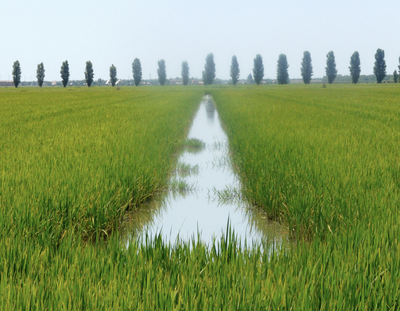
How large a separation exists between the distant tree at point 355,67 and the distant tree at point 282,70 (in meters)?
12.7

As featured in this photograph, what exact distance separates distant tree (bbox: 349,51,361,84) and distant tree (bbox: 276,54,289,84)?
500 inches

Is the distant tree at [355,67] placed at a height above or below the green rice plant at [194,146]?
above

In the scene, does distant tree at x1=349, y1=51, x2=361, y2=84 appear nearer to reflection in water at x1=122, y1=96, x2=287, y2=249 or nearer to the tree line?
the tree line

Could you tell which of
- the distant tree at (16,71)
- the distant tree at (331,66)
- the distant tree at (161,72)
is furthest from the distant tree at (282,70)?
the distant tree at (16,71)

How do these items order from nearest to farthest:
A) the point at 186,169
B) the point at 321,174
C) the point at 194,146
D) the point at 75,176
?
the point at 75,176 → the point at 321,174 → the point at 186,169 → the point at 194,146

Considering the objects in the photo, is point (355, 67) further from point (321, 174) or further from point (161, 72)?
point (321, 174)

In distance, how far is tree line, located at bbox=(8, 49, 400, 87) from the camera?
7050cm

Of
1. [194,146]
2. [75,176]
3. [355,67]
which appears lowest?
[194,146]

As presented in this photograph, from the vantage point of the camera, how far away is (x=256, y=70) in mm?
80500

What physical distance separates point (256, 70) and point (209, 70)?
37.1 feet

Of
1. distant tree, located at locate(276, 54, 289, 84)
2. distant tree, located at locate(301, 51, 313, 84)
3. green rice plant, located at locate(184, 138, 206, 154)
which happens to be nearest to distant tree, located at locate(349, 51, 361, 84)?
distant tree, located at locate(301, 51, 313, 84)

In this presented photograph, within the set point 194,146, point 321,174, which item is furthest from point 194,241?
point 194,146

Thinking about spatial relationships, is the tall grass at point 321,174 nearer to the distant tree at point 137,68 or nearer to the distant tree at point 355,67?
the distant tree at point 355,67

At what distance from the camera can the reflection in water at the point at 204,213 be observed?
3.72m
